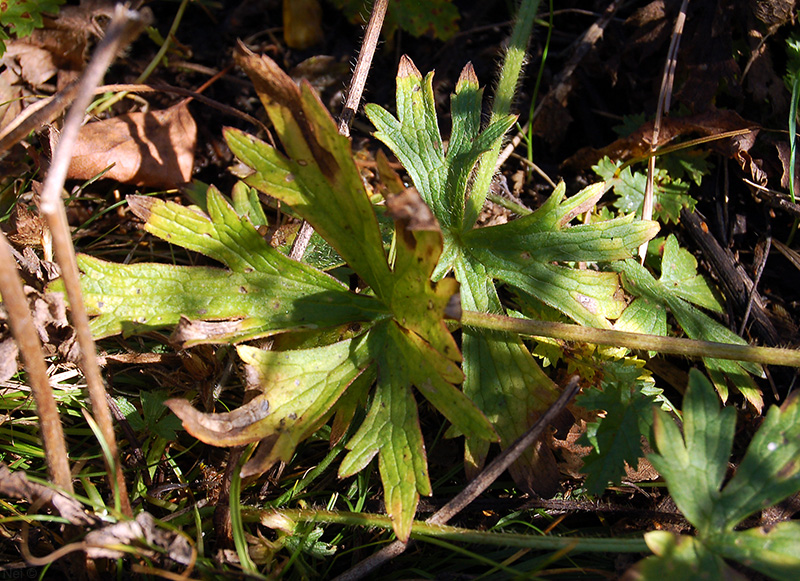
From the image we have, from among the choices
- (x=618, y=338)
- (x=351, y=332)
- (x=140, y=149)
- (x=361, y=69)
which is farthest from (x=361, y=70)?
(x=618, y=338)

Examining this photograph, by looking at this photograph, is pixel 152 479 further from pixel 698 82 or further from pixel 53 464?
pixel 698 82

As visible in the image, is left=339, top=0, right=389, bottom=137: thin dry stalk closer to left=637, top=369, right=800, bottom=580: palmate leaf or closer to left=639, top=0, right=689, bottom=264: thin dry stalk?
left=639, top=0, right=689, bottom=264: thin dry stalk

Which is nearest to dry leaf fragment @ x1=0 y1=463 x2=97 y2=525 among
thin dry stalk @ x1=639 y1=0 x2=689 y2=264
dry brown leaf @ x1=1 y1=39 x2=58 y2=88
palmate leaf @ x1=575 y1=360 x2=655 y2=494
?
palmate leaf @ x1=575 y1=360 x2=655 y2=494

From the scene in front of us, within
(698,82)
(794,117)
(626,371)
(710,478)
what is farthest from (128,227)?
(794,117)

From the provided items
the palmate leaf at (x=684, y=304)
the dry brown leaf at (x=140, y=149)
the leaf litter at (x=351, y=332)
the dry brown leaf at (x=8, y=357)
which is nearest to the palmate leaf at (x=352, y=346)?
the leaf litter at (x=351, y=332)

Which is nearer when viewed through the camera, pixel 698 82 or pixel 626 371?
pixel 626 371
